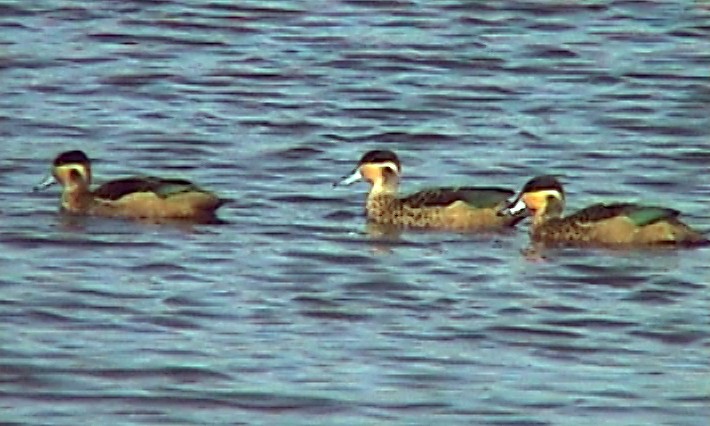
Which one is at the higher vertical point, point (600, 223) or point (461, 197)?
point (461, 197)

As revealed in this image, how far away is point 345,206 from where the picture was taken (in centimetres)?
1656

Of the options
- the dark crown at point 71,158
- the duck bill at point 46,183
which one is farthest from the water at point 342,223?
the dark crown at point 71,158

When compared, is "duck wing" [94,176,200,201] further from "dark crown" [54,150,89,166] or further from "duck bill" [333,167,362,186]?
"duck bill" [333,167,362,186]

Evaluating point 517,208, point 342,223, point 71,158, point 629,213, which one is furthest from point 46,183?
point 629,213

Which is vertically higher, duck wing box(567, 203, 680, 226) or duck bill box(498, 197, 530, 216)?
Result: duck bill box(498, 197, 530, 216)

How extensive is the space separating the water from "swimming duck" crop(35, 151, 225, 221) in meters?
0.16

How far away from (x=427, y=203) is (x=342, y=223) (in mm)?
487

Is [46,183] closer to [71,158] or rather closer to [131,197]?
[71,158]

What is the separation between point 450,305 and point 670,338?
1115mm

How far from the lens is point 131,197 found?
52.3 feet

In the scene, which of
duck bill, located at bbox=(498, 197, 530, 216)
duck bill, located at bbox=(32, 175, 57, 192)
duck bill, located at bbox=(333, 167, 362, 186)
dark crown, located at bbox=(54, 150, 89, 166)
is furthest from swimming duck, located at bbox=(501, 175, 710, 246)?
duck bill, located at bbox=(32, 175, 57, 192)

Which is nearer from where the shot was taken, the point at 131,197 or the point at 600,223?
the point at 600,223

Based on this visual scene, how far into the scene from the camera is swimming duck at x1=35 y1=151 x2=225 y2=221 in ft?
52.1

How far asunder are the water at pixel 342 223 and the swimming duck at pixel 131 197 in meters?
0.16
